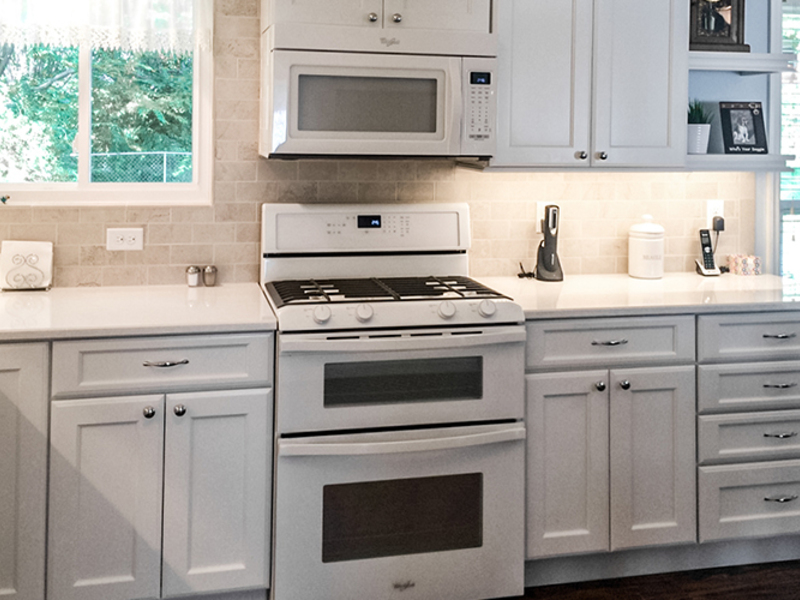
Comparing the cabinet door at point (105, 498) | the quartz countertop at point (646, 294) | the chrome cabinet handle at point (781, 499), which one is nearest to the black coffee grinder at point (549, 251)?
the quartz countertop at point (646, 294)

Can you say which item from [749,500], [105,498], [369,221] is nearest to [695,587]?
[749,500]

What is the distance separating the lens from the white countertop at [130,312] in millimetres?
2309

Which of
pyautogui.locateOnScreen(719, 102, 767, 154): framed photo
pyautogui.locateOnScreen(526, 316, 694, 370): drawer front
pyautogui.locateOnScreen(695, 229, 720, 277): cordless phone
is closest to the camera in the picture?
pyautogui.locateOnScreen(526, 316, 694, 370): drawer front

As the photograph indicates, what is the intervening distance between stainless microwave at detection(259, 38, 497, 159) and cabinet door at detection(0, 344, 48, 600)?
1.02 metres

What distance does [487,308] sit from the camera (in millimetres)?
2545

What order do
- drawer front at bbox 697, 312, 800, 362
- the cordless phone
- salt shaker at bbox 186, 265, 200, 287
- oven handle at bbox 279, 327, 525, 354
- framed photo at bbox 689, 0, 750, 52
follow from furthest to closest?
the cordless phone → framed photo at bbox 689, 0, 750, 52 → salt shaker at bbox 186, 265, 200, 287 → drawer front at bbox 697, 312, 800, 362 → oven handle at bbox 279, 327, 525, 354

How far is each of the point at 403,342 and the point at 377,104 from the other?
839 mm

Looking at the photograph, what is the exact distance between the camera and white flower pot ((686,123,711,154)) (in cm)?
318

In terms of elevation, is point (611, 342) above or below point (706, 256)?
below

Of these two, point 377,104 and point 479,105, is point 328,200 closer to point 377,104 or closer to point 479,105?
point 377,104

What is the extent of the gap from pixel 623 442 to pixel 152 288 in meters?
1.72

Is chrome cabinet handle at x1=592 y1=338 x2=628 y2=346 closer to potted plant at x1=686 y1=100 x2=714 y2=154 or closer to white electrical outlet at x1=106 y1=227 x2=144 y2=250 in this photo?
potted plant at x1=686 y1=100 x2=714 y2=154

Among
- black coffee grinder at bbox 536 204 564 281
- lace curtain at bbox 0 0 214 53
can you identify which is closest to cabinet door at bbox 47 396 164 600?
lace curtain at bbox 0 0 214 53

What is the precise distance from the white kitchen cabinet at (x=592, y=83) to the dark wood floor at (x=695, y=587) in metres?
1.48
